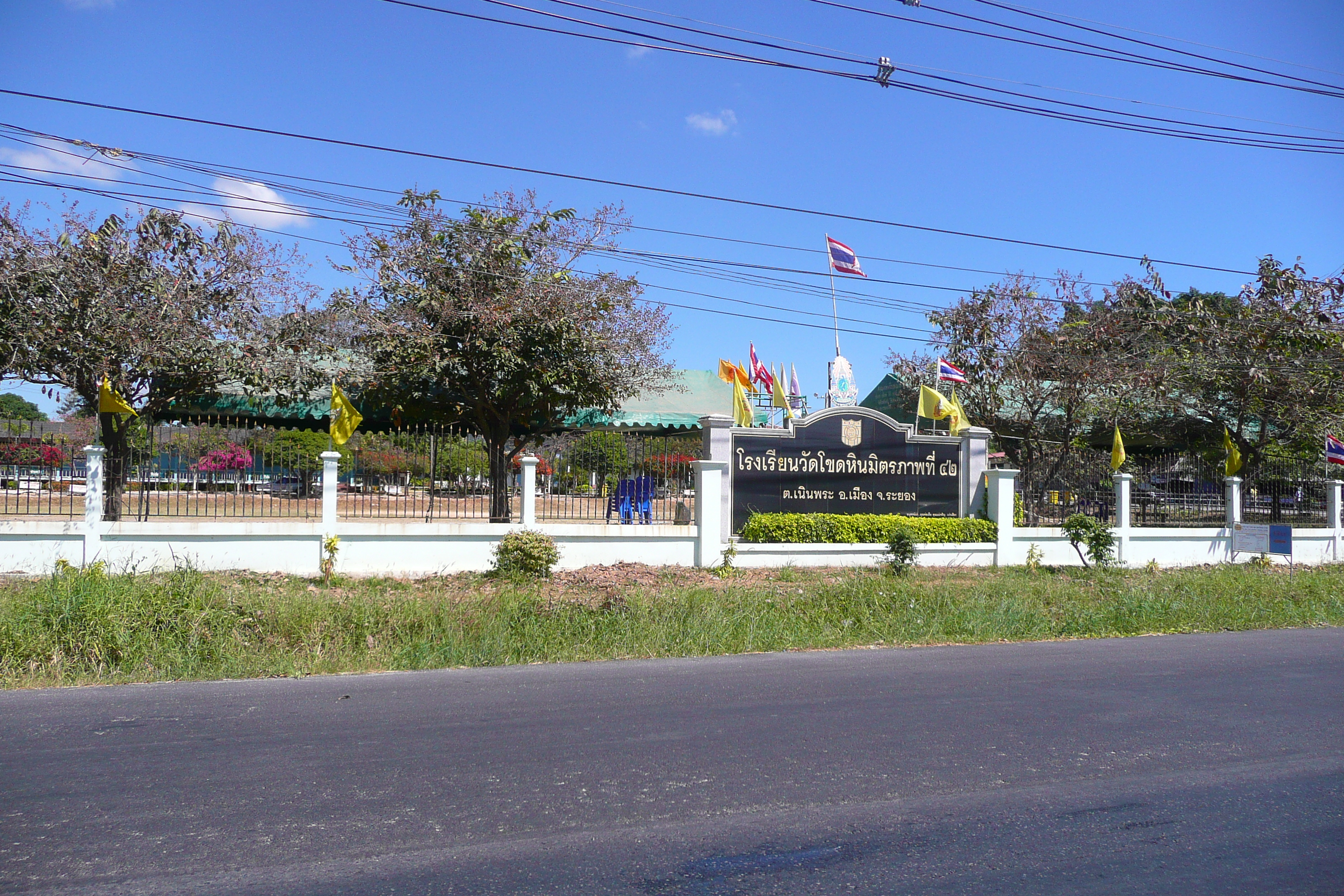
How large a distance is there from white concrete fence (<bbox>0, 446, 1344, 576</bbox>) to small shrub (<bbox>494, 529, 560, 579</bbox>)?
63 cm

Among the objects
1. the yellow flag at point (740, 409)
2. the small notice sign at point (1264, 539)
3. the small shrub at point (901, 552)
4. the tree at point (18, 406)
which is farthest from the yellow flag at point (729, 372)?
the tree at point (18, 406)

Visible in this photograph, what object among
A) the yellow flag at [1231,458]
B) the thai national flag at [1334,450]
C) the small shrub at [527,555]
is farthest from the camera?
the yellow flag at [1231,458]

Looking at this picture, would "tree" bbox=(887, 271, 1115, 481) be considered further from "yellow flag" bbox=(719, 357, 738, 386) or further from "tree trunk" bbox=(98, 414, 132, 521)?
"tree trunk" bbox=(98, 414, 132, 521)

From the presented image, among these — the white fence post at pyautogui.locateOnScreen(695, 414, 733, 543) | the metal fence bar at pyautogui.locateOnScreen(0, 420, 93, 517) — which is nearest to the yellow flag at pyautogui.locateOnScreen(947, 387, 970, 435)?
the white fence post at pyautogui.locateOnScreen(695, 414, 733, 543)

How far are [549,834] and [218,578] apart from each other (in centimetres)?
866

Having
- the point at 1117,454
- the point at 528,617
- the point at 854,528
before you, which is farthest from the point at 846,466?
the point at 528,617

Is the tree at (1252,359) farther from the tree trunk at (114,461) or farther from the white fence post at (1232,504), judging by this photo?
the tree trunk at (114,461)

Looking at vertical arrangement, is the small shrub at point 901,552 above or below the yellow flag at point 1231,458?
below

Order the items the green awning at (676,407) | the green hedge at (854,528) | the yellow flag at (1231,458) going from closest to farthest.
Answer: the green hedge at (854,528)
the yellow flag at (1231,458)
the green awning at (676,407)

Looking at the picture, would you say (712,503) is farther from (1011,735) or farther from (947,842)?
(947,842)

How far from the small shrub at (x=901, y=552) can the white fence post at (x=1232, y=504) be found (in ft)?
25.3

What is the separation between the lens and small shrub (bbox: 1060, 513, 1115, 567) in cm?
1577

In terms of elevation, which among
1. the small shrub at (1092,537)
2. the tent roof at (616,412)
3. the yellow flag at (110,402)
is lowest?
the small shrub at (1092,537)

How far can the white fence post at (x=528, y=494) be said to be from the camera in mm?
14031
